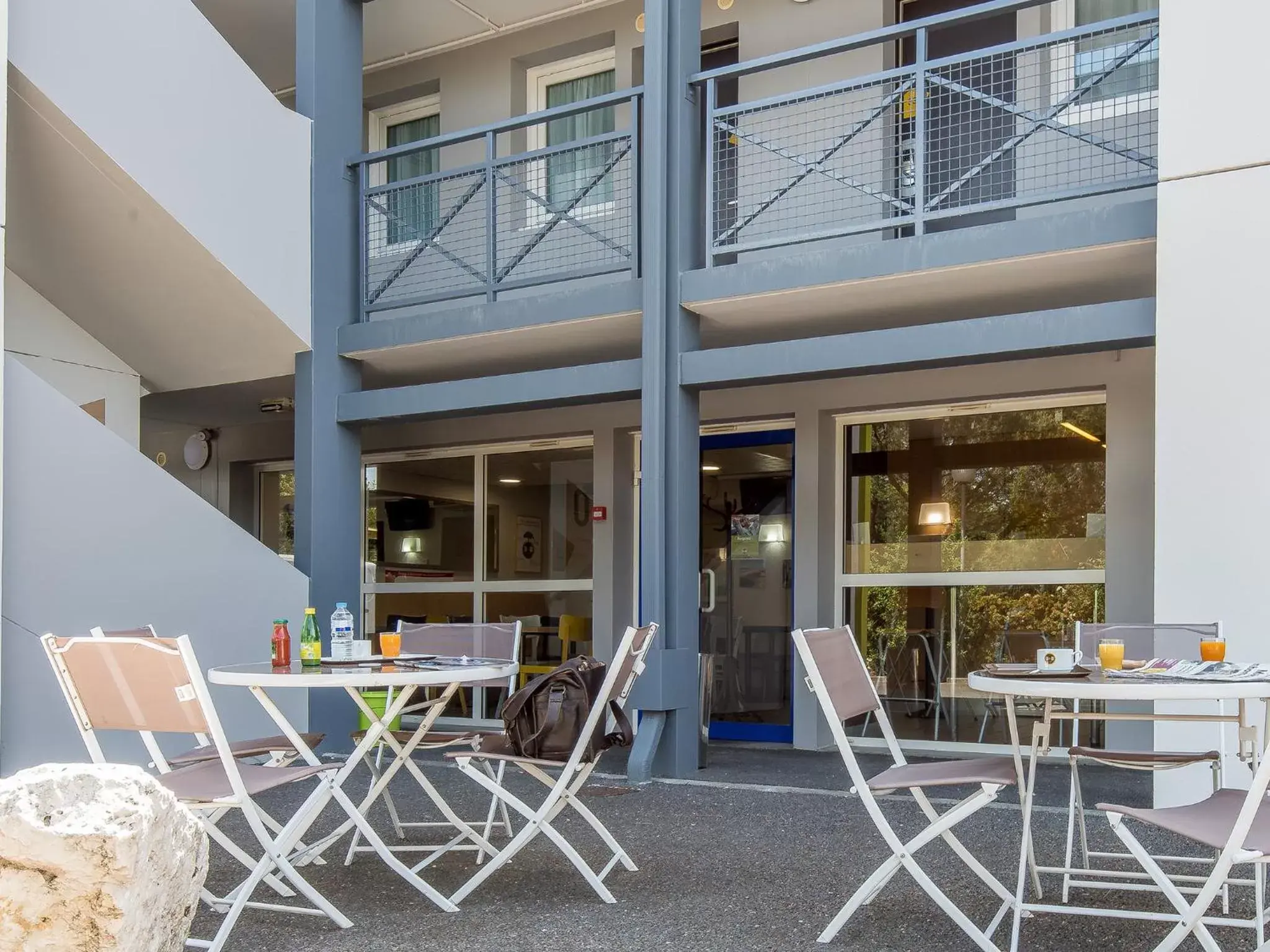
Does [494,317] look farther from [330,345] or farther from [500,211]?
[500,211]

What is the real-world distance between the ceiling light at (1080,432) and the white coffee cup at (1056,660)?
3.88m

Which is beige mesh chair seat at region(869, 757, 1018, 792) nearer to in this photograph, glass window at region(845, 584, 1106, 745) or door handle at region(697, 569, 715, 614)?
glass window at region(845, 584, 1106, 745)

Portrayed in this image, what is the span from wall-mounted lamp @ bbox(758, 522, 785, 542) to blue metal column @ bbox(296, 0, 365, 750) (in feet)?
8.50

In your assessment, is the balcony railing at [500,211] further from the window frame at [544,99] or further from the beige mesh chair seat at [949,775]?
the beige mesh chair seat at [949,775]

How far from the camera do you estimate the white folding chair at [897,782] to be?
3.25 meters

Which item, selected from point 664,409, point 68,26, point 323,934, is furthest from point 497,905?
point 68,26

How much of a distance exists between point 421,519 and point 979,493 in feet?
14.1

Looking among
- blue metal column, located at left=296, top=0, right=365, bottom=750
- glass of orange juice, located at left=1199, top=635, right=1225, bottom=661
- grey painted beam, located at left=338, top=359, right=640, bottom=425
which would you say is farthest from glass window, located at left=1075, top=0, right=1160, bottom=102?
blue metal column, located at left=296, top=0, right=365, bottom=750

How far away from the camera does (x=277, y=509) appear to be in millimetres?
11109

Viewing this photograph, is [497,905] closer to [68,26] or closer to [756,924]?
[756,924]

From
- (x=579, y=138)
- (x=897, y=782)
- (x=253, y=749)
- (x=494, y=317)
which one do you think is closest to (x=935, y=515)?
(x=494, y=317)

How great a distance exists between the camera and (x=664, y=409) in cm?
647

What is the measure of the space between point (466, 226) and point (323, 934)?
6.06 meters

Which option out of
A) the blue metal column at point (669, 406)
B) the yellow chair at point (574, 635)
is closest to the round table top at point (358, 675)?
the blue metal column at point (669, 406)
